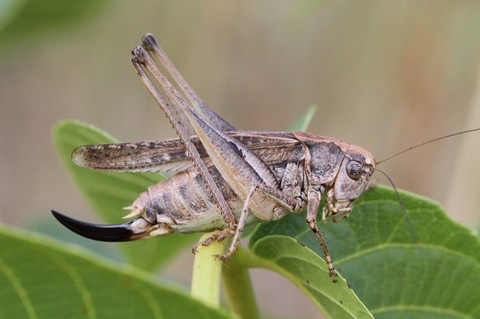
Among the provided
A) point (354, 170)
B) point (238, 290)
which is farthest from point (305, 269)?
point (354, 170)

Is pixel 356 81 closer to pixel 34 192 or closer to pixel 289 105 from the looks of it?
pixel 289 105

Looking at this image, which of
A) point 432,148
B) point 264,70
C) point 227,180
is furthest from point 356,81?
point 227,180

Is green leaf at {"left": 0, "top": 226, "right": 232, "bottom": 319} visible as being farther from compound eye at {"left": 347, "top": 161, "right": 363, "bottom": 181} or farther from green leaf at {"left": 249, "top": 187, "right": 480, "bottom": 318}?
compound eye at {"left": 347, "top": 161, "right": 363, "bottom": 181}

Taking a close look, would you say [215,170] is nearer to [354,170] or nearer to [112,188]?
[112,188]

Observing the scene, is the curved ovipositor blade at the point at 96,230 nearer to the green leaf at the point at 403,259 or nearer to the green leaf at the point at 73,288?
the green leaf at the point at 403,259

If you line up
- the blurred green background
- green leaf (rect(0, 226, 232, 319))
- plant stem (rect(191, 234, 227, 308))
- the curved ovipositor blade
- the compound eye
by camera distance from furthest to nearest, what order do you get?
1. the blurred green background
2. the compound eye
3. the curved ovipositor blade
4. plant stem (rect(191, 234, 227, 308))
5. green leaf (rect(0, 226, 232, 319))

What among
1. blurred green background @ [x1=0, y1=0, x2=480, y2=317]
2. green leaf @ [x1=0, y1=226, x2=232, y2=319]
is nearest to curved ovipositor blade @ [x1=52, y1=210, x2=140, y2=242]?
green leaf @ [x1=0, y1=226, x2=232, y2=319]

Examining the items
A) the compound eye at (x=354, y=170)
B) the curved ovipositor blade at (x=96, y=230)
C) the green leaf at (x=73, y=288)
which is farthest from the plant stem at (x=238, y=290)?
the compound eye at (x=354, y=170)
